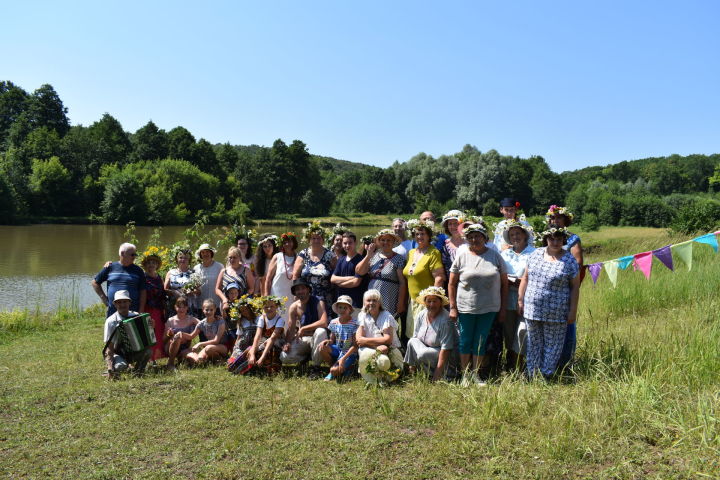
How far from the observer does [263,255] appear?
743cm

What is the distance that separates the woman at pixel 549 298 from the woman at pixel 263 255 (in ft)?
11.8

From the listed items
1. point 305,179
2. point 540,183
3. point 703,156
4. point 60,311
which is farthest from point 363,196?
point 703,156

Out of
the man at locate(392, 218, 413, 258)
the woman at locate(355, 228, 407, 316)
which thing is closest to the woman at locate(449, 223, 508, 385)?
the woman at locate(355, 228, 407, 316)

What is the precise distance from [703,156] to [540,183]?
59.6 metres

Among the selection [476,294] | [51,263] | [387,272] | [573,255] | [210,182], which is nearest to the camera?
[476,294]

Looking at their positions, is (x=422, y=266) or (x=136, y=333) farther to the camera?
(x=136, y=333)

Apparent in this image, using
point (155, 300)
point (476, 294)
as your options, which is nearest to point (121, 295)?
point (155, 300)

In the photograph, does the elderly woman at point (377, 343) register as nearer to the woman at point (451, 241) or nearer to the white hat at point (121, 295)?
the woman at point (451, 241)

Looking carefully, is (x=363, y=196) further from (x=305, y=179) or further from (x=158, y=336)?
(x=158, y=336)

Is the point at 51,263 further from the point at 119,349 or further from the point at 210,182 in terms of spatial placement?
the point at 210,182

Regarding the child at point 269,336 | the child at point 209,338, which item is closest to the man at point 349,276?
the child at point 269,336

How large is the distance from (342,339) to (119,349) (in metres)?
2.62

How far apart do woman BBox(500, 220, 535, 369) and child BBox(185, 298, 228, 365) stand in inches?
134

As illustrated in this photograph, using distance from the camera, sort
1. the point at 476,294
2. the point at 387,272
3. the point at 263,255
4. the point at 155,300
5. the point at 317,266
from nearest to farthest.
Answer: the point at 476,294
the point at 387,272
the point at 317,266
the point at 155,300
the point at 263,255
